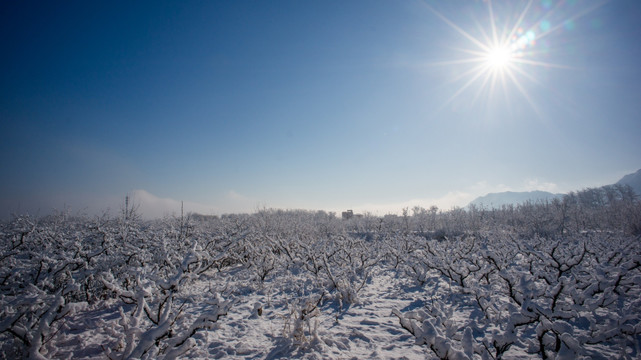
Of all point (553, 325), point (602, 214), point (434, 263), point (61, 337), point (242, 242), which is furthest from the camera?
point (602, 214)

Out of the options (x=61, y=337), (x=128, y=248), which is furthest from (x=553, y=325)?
(x=128, y=248)

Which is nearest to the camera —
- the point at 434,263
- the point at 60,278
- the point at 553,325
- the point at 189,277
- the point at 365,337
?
the point at 553,325

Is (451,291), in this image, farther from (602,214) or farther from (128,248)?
(602,214)

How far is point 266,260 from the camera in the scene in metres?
7.37

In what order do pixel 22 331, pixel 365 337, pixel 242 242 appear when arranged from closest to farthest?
1. pixel 22 331
2. pixel 365 337
3. pixel 242 242

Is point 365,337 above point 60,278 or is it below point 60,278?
below

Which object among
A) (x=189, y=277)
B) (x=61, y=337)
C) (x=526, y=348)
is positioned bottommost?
(x=526, y=348)

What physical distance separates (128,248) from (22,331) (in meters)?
3.17

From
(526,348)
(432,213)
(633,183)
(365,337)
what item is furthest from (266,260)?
(633,183)

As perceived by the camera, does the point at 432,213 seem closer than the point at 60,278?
No

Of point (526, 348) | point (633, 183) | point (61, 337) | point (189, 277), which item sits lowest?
point (526, 348)

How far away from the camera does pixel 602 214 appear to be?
19750 millimetres

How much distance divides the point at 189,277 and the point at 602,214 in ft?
100.0

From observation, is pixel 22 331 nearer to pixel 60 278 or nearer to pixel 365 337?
pixel 60 278
